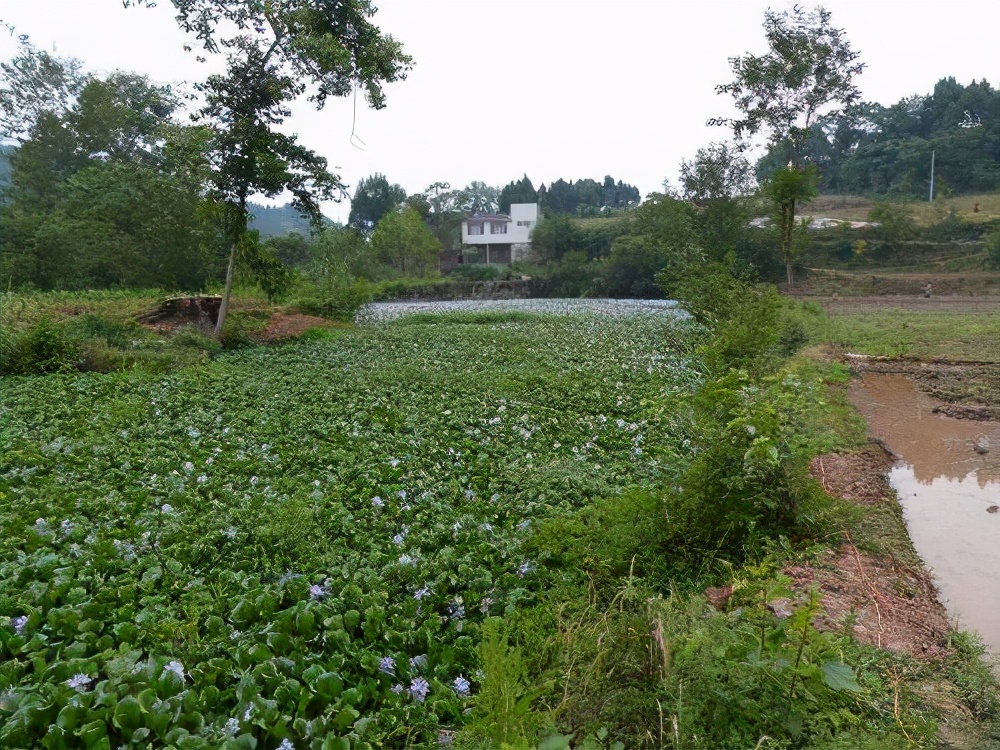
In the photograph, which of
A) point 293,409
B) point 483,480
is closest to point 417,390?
point 293,409

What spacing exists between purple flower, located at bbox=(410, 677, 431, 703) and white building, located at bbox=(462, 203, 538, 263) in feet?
144

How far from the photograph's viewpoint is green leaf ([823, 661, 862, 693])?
1.96 m

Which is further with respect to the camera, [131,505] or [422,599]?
[131,505]

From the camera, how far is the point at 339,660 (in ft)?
7.92

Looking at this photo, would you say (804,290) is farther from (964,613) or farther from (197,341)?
(964,613)

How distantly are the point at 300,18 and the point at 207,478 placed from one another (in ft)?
25.0

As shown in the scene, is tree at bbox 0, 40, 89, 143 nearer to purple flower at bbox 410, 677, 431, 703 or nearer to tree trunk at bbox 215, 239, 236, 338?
tree trunk at bbox 215, 239, 236, 338

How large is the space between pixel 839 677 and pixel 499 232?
46019 millimetres

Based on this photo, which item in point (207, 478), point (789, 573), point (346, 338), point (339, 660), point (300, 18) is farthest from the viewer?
point (346, 338)

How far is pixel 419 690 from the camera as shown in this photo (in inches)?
91.6

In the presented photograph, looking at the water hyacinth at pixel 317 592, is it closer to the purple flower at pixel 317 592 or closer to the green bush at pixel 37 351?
the purple flower at pixel 317 592

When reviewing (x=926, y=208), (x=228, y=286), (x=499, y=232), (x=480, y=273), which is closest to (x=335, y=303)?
(x=228, y=286)

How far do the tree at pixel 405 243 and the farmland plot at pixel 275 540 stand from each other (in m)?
30.3

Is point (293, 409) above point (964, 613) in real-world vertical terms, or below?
above
